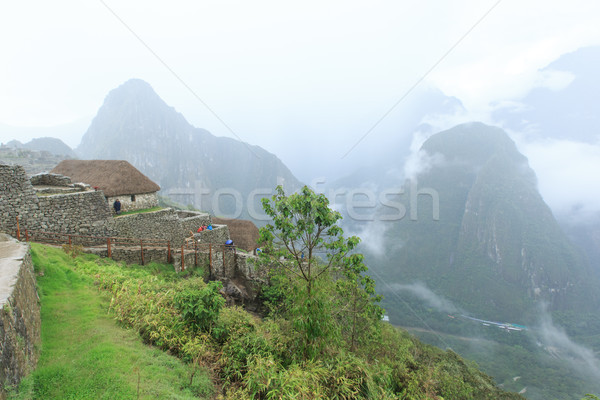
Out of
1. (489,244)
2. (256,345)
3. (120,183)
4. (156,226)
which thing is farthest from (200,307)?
(489,244)

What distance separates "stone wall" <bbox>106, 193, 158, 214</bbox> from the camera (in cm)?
1444

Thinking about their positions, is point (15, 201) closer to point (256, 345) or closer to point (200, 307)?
point (200, 307)

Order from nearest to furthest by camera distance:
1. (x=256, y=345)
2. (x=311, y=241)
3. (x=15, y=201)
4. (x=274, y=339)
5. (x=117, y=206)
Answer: (x=311, y=241), (x=256, y=345), (x=274, y=339), (x=15, y=201), (x=117, y=206)

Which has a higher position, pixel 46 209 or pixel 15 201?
pixel 15 201

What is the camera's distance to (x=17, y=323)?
356 centimetres

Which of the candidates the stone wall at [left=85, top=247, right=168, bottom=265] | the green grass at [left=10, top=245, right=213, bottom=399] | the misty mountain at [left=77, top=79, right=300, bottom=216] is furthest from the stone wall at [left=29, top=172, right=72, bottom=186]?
the misty mountain at [left=77, top=79, right=300, bottom=216]

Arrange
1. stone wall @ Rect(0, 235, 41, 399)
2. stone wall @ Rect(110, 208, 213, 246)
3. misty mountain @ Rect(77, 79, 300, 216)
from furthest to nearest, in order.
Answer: misty mountain @ Rect(77, 79, 300, 216) < stone wall @ Rect(110, 208, 213, 246) < stone wall @ Rect(0, 235, 41, 399)

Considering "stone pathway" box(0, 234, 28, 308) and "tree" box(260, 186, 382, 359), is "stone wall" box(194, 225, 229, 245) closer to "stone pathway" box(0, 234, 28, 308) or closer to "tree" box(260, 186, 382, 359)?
"stone pathway" box(0, 234, 28, 308)

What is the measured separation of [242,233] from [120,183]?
327 inches

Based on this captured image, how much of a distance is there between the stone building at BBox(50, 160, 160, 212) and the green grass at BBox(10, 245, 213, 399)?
946 centimetres

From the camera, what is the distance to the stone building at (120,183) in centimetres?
1466

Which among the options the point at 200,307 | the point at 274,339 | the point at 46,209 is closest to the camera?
the point at 200,307

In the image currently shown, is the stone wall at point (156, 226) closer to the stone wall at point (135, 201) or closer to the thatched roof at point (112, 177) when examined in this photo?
the stone wall at point (135, 201)

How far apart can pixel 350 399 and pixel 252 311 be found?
7.45 m
